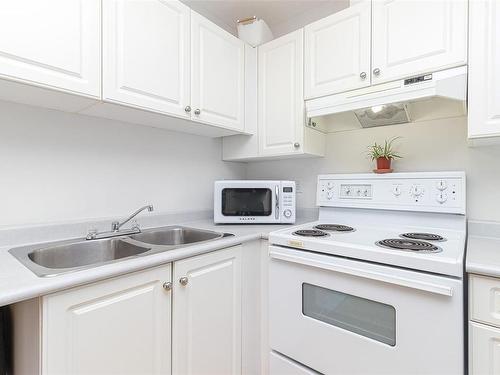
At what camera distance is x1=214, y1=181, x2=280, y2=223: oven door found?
1901 mm

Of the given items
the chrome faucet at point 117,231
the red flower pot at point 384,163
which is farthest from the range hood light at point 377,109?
the chrome faucet at point 117,231

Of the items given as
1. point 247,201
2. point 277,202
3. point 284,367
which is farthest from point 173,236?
point 284,367

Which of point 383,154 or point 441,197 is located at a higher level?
point 383,154

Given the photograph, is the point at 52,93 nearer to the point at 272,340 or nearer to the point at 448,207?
the point at 272,340

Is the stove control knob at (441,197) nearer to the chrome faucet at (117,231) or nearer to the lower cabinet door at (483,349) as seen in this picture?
the lower cabinet door at (483,349)

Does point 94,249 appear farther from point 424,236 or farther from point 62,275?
point 424,236

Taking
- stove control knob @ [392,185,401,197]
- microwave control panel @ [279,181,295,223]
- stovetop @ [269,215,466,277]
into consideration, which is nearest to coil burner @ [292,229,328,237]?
stovetop @ [269,215,466,277]

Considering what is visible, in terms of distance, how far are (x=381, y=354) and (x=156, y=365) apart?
2.93ft

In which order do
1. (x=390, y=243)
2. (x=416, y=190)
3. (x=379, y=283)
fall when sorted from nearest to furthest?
1. (x=379, y=283)
2. (x=390, y=243)
3. (x=416, y=190)

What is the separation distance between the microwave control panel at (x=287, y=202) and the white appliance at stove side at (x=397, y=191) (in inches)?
7.5

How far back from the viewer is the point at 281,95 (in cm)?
188

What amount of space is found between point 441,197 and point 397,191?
213mm

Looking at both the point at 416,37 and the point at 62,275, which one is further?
the point at 416,37

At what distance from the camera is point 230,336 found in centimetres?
143
